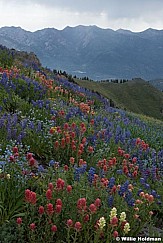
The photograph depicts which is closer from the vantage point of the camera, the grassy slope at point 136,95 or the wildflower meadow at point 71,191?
the wildflower meadow at point 71,191

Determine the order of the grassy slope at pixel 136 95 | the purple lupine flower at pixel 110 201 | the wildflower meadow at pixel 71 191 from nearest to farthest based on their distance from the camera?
the wildflower meadow at pixel 71 191
the purple lupine flower at pixel 110 201
the grassy slope at pixel 136 95

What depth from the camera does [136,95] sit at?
105m

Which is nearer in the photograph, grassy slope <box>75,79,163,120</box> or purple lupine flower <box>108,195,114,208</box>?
purple lupine flower <box>108,195,114,208</box>

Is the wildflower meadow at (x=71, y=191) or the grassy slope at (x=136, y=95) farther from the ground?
the wildflower meadow at (x=71, y=191)

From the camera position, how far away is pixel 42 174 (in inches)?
209

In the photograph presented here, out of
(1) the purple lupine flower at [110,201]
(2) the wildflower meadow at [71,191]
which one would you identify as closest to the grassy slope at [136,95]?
(2) the wildflower meadow at [71,191]

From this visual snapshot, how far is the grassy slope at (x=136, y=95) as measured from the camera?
3681 inches

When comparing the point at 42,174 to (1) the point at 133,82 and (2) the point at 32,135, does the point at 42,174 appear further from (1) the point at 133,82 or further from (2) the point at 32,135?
(1) the point at 133,82

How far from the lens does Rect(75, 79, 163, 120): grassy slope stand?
307 ft

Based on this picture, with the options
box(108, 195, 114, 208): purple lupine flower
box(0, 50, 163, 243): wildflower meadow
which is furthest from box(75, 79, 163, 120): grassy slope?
box(108, 195, 114, 208): purple lupine flower

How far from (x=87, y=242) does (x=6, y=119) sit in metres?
3.91

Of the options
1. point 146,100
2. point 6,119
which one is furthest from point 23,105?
point 146,100

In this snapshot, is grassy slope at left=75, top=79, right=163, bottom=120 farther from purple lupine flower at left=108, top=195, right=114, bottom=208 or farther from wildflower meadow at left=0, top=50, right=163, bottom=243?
purple lupine flower at left=108, top=195, right=114, bottom=208

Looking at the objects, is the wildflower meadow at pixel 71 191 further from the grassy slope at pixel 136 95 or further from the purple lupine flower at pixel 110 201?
the grassy slope at pixel 136 95
